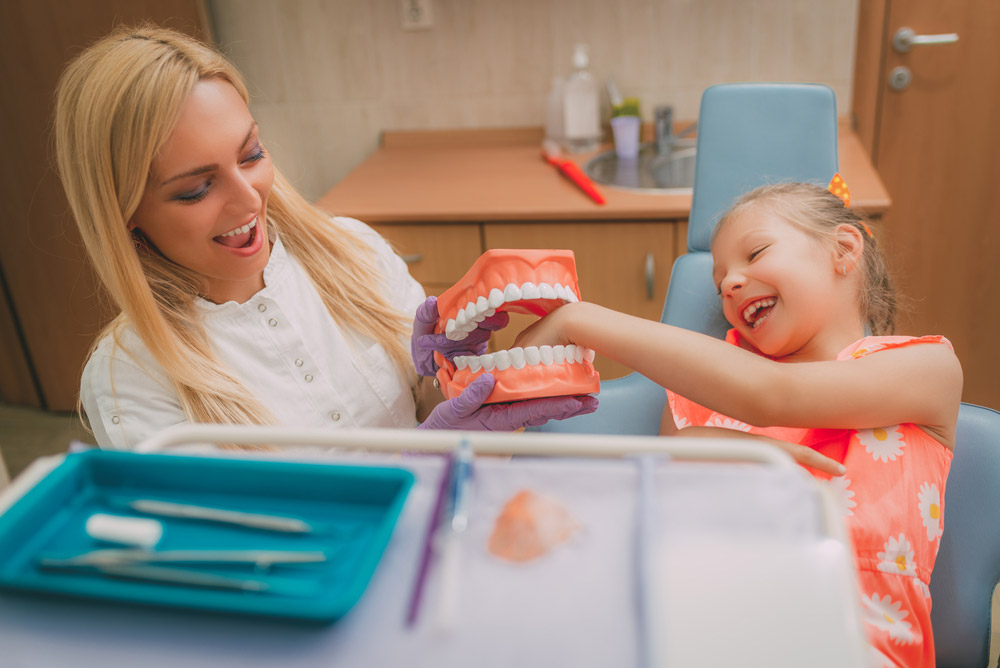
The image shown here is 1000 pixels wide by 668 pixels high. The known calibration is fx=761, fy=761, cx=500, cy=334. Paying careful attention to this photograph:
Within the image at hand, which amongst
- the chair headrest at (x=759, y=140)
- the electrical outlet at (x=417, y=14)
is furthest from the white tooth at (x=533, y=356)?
the electrical outlet at (x=417, y=14)

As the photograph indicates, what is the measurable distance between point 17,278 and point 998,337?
3347 mm

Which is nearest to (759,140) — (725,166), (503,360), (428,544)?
(725,166)

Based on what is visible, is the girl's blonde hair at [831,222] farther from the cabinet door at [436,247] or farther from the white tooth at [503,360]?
the cabinet door at [436,247]

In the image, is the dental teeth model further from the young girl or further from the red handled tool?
the red handled tool

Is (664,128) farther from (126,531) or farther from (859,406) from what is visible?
(126,531)

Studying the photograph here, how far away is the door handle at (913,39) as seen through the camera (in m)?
2.19

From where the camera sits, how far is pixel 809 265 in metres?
1.16

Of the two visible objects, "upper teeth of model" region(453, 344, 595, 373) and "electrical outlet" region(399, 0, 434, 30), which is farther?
"electrical outlet" region(399, 0, 434, 30)

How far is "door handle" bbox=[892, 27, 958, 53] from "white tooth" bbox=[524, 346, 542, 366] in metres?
1.94

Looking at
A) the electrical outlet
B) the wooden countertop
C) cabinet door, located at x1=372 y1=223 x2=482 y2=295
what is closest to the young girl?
the wooden countertop

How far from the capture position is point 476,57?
2516mm

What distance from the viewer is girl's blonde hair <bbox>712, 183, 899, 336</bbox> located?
47.1 inches

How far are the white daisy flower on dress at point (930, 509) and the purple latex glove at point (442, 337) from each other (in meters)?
0.60

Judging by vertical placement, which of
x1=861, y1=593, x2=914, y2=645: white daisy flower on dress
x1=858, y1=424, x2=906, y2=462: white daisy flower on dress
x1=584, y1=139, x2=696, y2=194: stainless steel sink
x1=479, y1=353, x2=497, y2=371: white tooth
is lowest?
x1=861, y1=593, x2=914, y2=645: white daisy flower on dress
